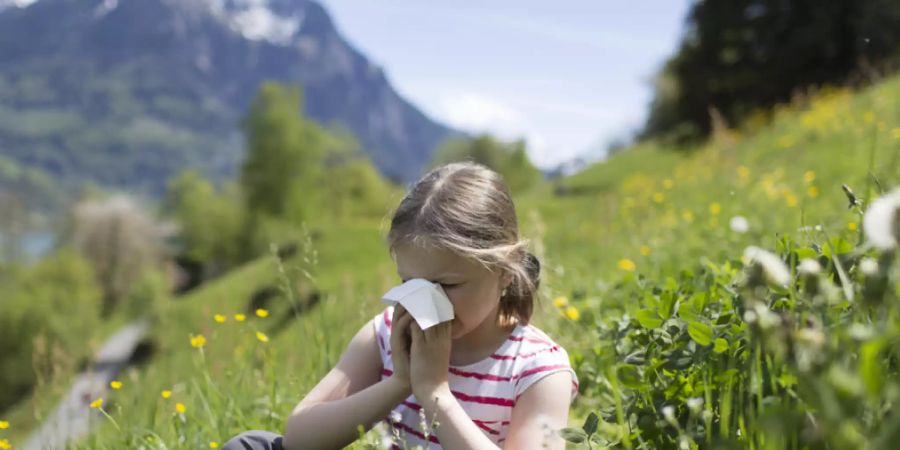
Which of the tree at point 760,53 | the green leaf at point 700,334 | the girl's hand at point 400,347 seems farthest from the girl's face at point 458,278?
the tree at point 760,53

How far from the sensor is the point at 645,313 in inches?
71.6

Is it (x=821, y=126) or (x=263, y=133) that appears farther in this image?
(x=263, y=133)

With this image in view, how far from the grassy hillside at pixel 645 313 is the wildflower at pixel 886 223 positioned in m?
0.14

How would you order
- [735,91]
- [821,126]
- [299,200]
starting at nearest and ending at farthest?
[821,126], [735,91], [299,200]

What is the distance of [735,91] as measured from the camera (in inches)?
562

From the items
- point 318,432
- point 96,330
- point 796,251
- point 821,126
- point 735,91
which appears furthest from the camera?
point 96,330

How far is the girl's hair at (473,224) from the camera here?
1.92 meters

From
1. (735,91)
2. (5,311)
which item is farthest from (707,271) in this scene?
(5,311)

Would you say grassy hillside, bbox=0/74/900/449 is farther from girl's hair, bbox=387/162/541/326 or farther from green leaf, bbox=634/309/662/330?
girl's hair, bbox=387/162/541/326

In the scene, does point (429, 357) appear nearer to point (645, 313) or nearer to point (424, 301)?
point (424, 301)

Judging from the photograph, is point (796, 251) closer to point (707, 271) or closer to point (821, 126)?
point (707, 271)

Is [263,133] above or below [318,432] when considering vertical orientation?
below

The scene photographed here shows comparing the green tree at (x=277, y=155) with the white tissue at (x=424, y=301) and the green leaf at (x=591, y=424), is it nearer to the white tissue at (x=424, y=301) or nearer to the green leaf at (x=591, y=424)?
the white tissue at (x=424, y=301)

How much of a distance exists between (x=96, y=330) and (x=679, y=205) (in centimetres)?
3304
